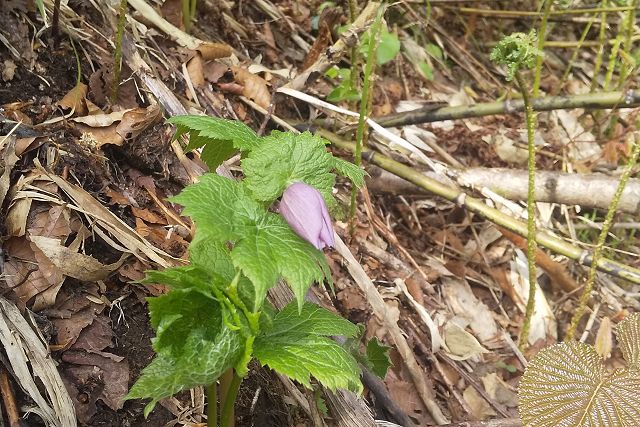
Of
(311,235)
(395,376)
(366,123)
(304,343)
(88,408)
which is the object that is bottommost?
(395,376)

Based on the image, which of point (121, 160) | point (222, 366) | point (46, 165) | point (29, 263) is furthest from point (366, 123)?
point (222, 366)

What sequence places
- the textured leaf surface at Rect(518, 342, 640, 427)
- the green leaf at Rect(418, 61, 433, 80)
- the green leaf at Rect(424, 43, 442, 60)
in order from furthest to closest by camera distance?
the green leaf at Rect(424, 43, 442, 60) < the green leaf at Rect(418, 61, 433, 80) < the textured leaf surface at Rect(518, 342, 640, 427)

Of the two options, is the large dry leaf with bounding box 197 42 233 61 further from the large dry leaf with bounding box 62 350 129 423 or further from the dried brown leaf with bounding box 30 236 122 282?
the large dry leaf with bounding box 62 350 129 423

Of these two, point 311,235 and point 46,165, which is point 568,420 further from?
point 46,165

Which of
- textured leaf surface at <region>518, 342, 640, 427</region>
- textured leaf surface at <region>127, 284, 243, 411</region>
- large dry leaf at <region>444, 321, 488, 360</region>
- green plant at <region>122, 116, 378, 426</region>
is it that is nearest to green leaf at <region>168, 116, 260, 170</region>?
green plant at <region>122, 116, 378, 426</region>

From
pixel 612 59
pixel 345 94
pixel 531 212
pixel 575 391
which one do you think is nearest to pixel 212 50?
pixel 345 94

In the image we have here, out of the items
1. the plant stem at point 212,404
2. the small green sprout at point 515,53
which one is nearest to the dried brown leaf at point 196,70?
the small green sprout at point 515,53

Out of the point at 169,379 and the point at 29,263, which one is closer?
the point at 169,379
